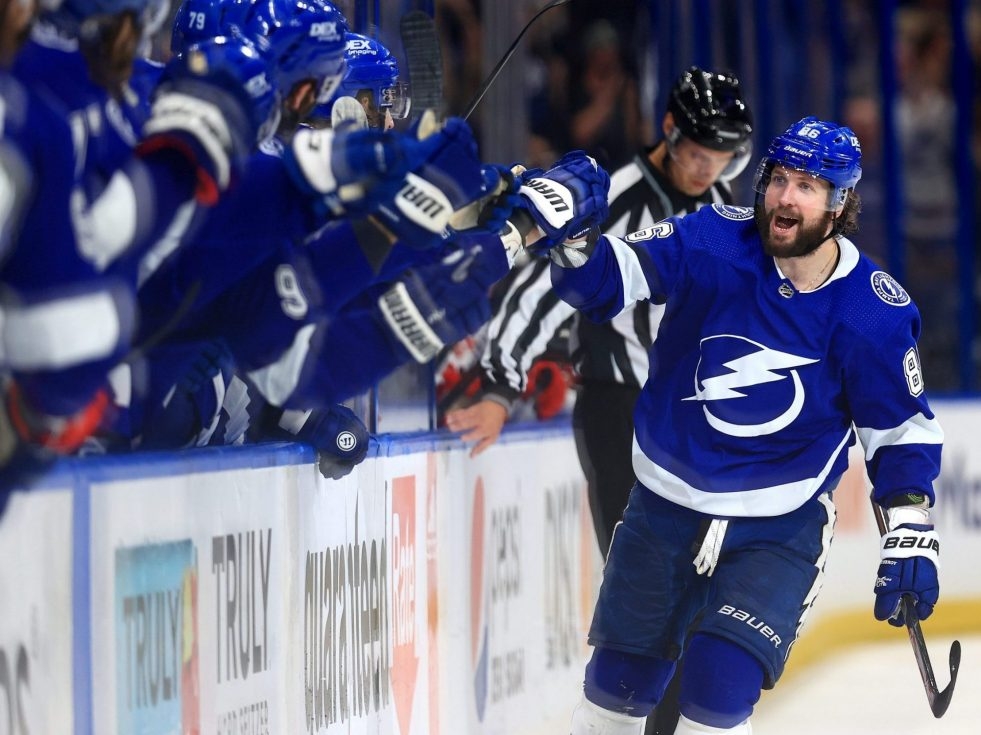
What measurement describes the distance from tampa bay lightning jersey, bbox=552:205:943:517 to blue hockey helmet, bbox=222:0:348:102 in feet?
2.00

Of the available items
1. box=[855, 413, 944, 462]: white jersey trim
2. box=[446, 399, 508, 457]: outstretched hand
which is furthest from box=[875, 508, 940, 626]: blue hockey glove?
box=[446, 399, 508, 457]: outstretched hand

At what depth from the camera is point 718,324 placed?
2.80m

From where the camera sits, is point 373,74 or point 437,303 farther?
point 373,74

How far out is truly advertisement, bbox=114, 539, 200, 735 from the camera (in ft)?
6.40

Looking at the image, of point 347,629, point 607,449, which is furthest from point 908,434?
point 347,629

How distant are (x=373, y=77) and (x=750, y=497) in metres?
0.97

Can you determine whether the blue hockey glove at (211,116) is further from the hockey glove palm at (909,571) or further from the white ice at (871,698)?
the white ice at (871,698)

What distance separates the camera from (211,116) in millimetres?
1795

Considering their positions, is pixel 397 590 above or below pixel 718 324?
below

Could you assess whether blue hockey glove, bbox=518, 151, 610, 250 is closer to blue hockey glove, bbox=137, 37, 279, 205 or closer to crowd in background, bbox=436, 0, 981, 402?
blue hockey glove, bbox=137, 37, 279, 205

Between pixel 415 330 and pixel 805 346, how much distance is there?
→ 0.92 meters

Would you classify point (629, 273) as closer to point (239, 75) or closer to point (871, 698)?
point (239, 75)

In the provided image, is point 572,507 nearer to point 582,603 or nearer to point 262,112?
point 582,603

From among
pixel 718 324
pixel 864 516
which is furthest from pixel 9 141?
pixel 864 516
